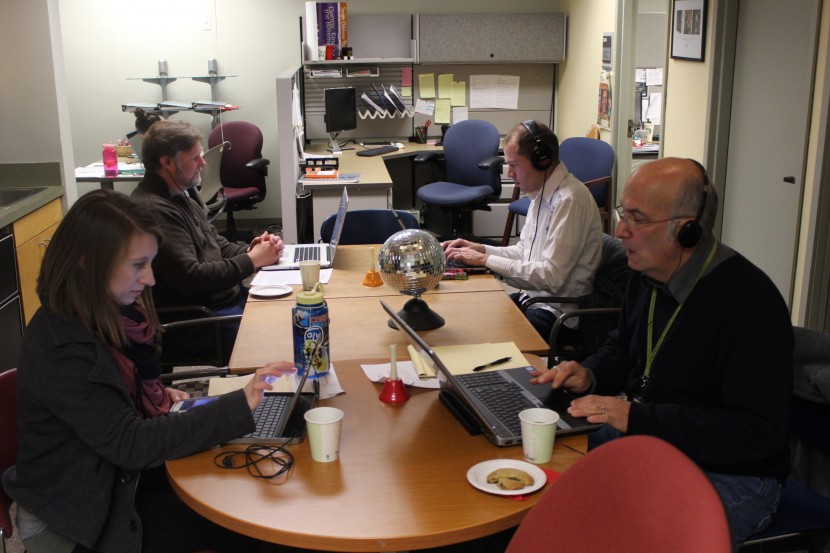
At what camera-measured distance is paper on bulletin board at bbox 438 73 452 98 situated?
6.39 meters

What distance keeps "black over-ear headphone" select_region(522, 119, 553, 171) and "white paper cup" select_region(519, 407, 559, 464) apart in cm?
159

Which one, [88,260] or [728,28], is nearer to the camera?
[88,260]

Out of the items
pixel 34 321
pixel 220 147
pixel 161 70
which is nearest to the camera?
pixel 34 321

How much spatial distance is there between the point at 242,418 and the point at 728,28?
3.56 meters

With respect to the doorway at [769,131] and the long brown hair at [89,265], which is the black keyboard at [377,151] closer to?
the doorway at [769,131]

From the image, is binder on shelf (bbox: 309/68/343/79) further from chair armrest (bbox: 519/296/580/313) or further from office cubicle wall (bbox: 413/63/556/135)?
chair armrest (bbox: 519/296/580/313)

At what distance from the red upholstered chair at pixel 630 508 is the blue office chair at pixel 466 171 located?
4.39 m

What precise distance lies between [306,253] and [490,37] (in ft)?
11.8

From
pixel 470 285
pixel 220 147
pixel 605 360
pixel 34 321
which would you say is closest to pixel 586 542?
pixel 605 360

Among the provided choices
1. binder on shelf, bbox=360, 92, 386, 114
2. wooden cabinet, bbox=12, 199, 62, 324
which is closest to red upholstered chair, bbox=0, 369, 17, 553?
wooden cabinet, bbox=12, 199, 62, 324

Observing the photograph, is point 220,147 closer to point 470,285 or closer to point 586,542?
point 470,285

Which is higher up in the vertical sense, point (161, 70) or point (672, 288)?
point (161, 70)

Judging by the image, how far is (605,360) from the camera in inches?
79.0

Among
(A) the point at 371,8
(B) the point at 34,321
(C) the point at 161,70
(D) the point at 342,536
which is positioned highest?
(A) the point at 371,8
